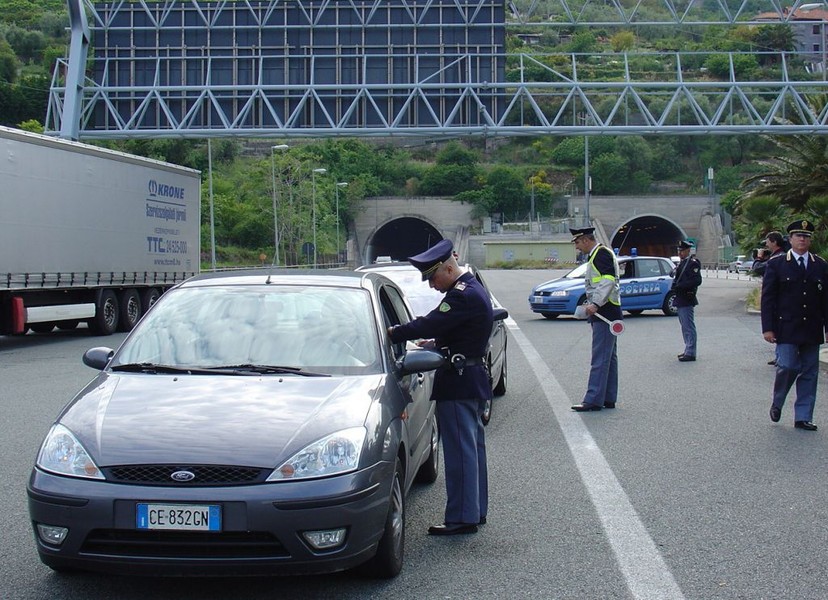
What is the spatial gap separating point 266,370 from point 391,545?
3.88ft

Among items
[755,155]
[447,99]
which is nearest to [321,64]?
[447,99]

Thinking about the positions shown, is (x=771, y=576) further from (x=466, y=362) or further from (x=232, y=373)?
(x=232, y=373)

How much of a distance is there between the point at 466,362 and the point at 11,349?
16.1 meters

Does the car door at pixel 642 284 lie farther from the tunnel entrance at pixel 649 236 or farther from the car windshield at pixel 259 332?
the tunnel entrance at pixel 649 236

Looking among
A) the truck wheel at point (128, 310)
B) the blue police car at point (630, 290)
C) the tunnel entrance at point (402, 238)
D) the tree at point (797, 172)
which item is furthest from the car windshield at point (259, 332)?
the tunnel entrance at point (402, 238)

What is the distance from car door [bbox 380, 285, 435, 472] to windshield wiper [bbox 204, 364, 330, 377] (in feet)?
1.66

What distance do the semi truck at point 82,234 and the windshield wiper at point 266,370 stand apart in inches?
595

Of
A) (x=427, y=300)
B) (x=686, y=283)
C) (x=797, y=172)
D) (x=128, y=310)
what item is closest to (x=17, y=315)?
(x=128, y=310)

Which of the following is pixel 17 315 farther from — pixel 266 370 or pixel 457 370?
pixel 457 370

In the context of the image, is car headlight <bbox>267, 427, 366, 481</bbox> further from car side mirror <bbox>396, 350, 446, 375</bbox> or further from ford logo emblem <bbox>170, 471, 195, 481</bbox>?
car side mirror <bbox>396, 350, 446, 375</bbox>

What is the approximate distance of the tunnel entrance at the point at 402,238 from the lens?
112m

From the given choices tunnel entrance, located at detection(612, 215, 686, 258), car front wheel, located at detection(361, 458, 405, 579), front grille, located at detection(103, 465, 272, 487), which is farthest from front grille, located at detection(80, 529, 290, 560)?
tunnel entrance, located at detection(612, 215, 686, 258)

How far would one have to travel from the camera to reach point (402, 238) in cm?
12075

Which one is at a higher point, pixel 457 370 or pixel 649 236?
pixel 457 370
